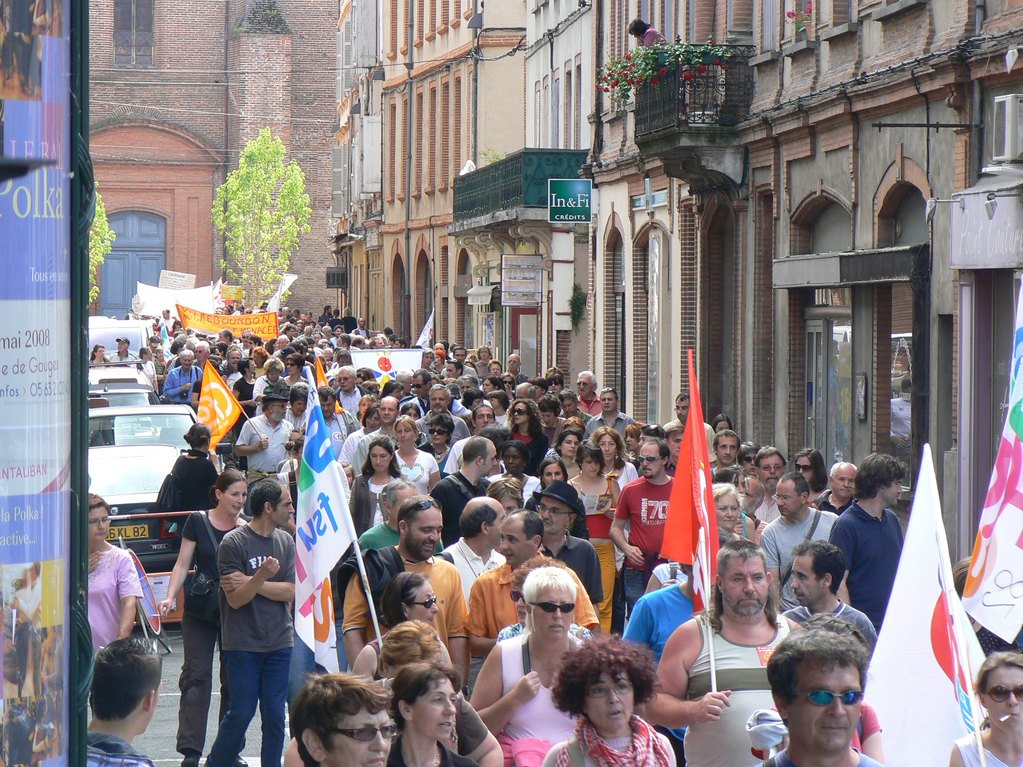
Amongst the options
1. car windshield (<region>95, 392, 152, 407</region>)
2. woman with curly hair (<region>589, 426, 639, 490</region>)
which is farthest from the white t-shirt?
car windshield (<region>95, 392, 152, 407</region>)

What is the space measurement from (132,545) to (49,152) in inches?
414

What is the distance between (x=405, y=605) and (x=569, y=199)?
23.0 m

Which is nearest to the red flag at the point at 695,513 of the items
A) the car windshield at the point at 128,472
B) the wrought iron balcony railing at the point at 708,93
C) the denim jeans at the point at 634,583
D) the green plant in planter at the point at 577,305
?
the denim jeans at the point at 634,583

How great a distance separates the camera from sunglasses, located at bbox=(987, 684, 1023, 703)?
18.8ft

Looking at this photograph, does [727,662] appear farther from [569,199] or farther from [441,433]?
[569,199]

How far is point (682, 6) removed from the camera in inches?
1011

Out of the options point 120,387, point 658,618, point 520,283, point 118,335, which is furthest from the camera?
point 118,335

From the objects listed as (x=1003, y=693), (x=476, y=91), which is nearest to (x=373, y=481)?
(x=1003, y=693)

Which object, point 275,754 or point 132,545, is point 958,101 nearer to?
point 132,545

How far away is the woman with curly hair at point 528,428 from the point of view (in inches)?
580

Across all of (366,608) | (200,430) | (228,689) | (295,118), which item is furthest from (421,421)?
(295,118)

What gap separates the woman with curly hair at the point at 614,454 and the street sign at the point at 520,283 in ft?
65.2

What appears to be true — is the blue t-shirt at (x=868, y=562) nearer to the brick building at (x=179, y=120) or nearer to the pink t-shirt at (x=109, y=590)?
the pink t-shirt at (x=109, y=590)

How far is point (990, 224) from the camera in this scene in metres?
15.2
